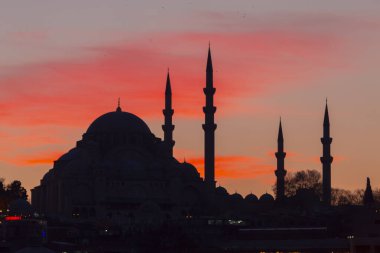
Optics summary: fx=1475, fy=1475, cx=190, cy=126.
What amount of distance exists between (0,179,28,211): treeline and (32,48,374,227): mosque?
5.77 meters

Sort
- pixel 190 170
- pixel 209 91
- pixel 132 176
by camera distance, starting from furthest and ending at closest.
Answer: pixel 190 170 → pixel 132 176 → pixel 209 91

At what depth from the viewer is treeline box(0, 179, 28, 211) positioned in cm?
16912

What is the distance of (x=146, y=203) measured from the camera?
14800 cm

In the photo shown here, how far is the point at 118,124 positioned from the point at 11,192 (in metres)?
28.2

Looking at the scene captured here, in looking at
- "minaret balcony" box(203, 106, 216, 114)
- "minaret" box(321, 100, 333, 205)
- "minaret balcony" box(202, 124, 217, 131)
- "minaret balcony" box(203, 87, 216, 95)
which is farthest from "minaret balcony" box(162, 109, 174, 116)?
"minaret" box(321, 100, 333, 205)

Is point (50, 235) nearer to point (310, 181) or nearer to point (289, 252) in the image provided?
point (289, 252)

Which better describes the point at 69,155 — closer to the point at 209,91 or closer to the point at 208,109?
the point at 208,109

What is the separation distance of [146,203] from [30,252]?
50.2 metres

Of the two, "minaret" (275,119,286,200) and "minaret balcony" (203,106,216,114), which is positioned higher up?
"minaret balcony" (203,106,216,114)

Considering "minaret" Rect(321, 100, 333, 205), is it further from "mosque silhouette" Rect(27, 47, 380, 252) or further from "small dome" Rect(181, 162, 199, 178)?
"small dome" Rect(181, 162, 199, 178)

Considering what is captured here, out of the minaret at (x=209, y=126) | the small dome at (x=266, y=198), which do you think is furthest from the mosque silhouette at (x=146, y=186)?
the small dome at (x=266, y=198)

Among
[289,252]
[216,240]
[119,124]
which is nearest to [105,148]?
[119,124]

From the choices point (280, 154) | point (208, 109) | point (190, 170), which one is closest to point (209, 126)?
point (208, 109)

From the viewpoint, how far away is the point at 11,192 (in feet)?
595
